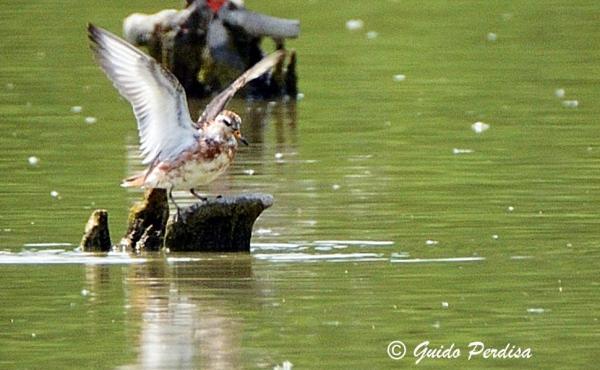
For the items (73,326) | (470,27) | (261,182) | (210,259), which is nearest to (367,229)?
(210,259)

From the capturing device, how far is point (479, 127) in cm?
1922

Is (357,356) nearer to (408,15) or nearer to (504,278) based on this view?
(504,278)

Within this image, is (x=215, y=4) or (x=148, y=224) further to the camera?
(x=215, y=4)

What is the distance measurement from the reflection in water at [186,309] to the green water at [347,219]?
0.07 feet

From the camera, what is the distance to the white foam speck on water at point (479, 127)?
750 inches

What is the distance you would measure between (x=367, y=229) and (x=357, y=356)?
4.00m

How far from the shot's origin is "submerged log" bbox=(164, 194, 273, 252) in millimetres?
13008

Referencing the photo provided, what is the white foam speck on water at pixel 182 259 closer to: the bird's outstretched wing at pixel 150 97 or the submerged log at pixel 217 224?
the submerged log at pixel 217 224

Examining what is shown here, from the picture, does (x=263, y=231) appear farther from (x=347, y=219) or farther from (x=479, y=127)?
(x=479, y=127)

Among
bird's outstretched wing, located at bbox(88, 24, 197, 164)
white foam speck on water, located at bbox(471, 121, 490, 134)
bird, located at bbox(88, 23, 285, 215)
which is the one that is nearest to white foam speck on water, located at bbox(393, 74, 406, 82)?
white foam speck on water, located at bbox(471, 121, 490, 134)

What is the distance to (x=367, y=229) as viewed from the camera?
13.9 m

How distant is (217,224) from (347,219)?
4.93 feet

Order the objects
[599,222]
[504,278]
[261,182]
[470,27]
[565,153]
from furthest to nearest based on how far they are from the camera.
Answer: [470,27], [565,153], [261,182], [599,222], [504,278]

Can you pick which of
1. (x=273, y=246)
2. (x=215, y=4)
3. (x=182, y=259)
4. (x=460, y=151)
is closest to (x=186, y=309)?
(x=182, y=259)
